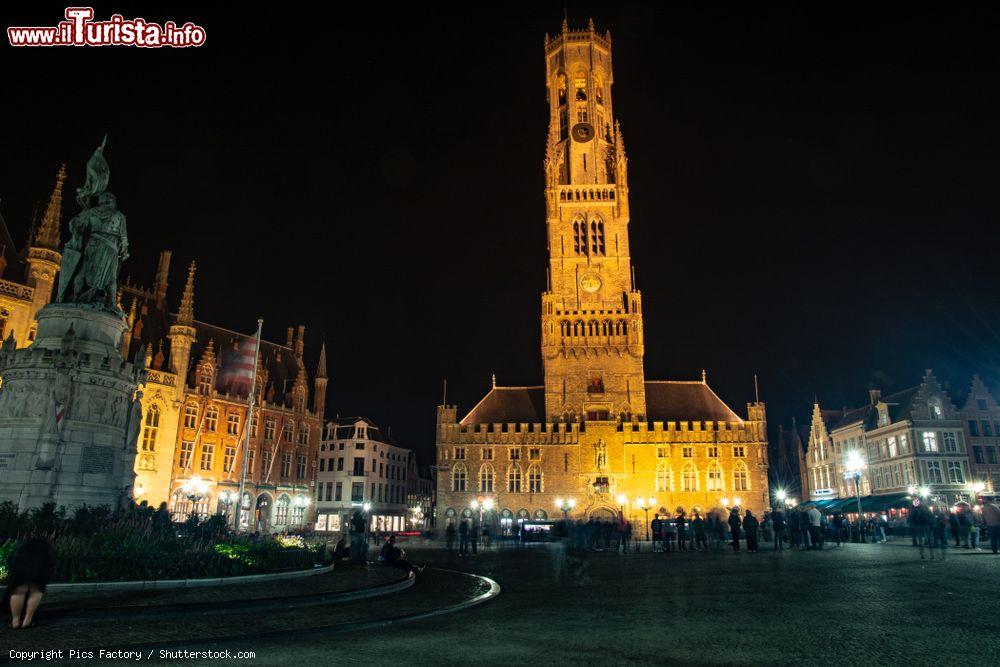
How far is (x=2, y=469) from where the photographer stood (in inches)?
634

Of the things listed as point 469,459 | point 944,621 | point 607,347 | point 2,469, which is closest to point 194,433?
point 469,459

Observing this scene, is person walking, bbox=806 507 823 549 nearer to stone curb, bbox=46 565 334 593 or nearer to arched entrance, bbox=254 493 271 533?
stone curb, bbox=46 565 334 593

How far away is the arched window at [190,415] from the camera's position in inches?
2114

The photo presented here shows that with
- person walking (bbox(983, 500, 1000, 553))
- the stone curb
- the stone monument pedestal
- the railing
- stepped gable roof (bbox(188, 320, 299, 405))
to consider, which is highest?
stepped gable roof (bbox(188, 320, 299, 405))

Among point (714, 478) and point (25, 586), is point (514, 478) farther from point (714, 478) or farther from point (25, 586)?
point (25, 586)

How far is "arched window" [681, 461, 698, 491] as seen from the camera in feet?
189

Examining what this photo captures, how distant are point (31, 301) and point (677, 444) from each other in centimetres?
5064

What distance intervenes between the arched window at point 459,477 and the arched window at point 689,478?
19.3m

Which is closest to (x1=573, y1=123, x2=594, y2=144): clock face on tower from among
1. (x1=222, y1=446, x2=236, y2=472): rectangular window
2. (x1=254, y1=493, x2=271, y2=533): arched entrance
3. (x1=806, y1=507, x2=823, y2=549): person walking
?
(x1=222, y1=446, x2=236, y2=472): rectangular window

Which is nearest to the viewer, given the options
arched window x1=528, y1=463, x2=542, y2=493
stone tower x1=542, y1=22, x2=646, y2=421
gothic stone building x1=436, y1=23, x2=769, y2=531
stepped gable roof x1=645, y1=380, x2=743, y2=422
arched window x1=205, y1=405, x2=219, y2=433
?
arched window x1=205, y1=405, x2=219, y2=433

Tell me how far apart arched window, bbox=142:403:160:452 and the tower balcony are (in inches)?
1640

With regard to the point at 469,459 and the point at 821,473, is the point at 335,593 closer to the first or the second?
the point at 469,459

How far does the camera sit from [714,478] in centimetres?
5812

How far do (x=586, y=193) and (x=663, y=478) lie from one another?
29334 millimetres
